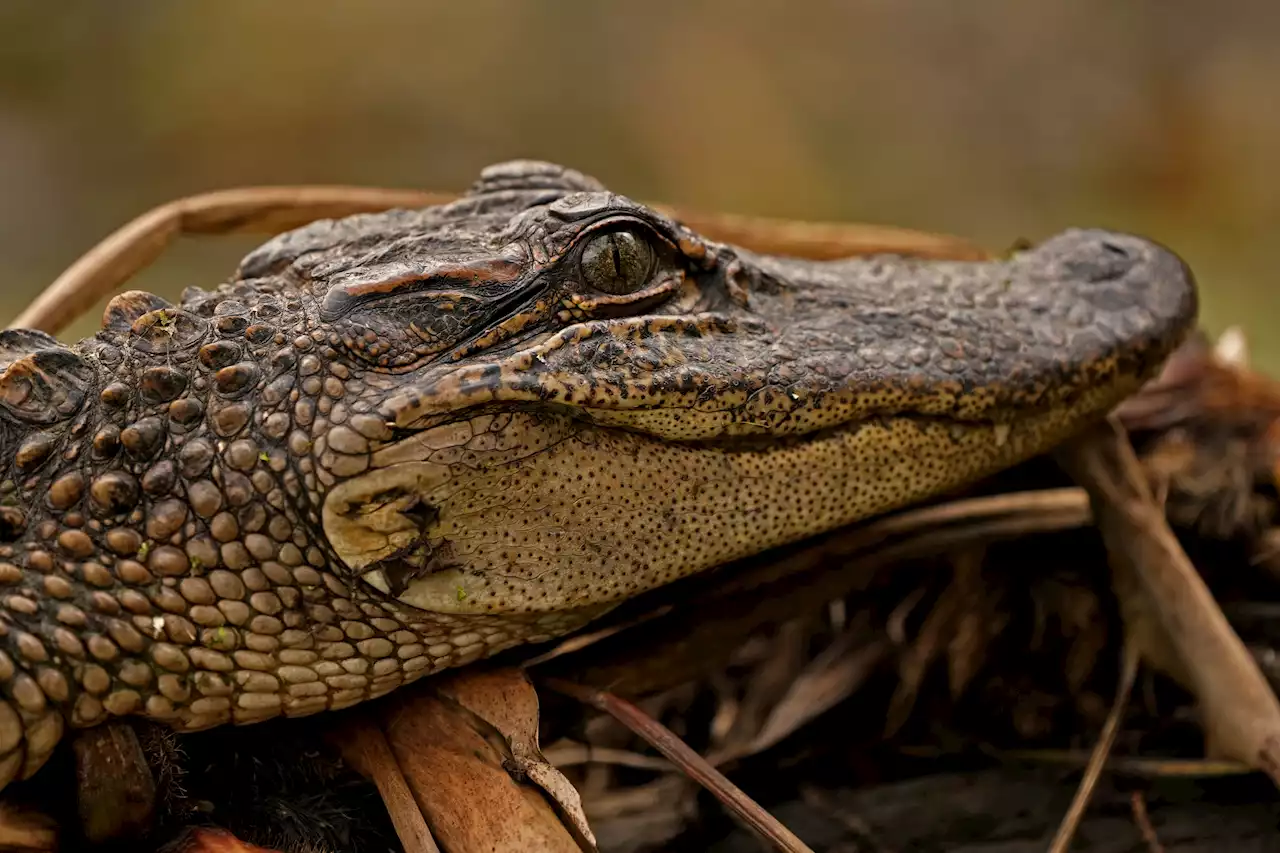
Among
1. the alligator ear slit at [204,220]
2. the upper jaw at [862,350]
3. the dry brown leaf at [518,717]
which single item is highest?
the alligator ear slit at [204,220]

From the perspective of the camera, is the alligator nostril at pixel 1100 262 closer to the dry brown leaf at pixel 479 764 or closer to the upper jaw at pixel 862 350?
the upper jaw at pixel 862 350

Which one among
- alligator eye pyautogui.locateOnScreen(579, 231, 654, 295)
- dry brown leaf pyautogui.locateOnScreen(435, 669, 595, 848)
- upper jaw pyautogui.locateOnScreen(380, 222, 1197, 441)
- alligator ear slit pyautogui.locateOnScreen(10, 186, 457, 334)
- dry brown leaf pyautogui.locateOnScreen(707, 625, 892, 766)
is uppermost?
alligator ear slit pyautogui.locateOnScreen(10, 186, 457, 334)

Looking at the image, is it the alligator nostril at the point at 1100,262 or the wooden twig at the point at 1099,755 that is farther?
the alligator nostril at the point at 1100,262

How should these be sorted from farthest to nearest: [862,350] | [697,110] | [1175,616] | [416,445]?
1. [697,110]
2. [1175,616]
3. [862,350]
4. [416,445]

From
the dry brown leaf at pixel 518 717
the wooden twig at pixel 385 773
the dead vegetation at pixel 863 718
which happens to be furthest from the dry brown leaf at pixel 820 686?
the wooden twig at pixel 385 773

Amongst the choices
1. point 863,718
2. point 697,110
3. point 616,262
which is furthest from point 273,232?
point 697,110

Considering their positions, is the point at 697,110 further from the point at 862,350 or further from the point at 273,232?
the point at 862,350

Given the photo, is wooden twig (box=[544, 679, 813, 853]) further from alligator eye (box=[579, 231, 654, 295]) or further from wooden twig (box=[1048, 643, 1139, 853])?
alligator eye (box=[579, 231, 654, 295])

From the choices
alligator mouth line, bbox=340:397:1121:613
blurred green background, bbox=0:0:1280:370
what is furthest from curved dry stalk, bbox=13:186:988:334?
blurred green background, bbox=0:0:1280:370
